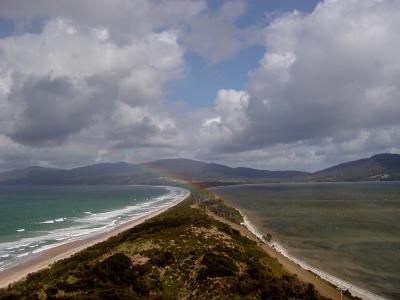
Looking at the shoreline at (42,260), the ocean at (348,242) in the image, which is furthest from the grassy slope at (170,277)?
the ocean at (348,242)

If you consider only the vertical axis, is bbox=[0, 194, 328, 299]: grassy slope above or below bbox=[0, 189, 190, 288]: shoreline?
above

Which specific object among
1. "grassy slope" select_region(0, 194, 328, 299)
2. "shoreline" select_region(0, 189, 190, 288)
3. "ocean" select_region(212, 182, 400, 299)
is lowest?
"ocean" select_region(212, 182, 400, 299)

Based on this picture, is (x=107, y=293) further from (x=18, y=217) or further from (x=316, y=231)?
(x=18, y=217)

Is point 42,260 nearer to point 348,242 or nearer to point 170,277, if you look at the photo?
point 170,277

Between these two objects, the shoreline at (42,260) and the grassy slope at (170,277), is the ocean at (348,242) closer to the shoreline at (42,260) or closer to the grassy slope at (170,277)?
the grassy slope at (170,277)

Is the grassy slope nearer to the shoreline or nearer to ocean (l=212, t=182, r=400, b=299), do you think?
the shoreline

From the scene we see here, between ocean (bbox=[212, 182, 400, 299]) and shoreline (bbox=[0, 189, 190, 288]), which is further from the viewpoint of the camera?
shoreline (bbox=[0, 189, 190, 288])

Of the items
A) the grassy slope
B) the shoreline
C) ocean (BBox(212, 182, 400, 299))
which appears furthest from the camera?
the shoreline

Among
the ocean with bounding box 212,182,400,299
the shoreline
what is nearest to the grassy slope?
the shoreline

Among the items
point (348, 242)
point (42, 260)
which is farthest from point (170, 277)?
point (348, 242)
